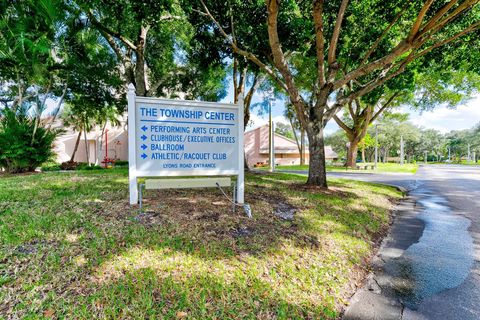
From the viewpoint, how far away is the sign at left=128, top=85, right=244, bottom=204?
162 inches

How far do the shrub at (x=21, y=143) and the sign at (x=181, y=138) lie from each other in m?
8.58

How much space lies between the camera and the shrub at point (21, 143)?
9.52 m

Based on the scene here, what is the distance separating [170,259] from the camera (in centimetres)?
292

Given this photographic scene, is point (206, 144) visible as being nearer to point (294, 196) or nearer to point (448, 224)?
point (294, 196)

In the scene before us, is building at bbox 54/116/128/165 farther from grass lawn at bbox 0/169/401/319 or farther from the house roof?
grass lawn at bbox 0/169/401/319

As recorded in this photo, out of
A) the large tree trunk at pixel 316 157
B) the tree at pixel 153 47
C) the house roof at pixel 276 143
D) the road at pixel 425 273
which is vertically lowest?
the road at pixel 425 273

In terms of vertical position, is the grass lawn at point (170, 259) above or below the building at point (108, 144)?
below

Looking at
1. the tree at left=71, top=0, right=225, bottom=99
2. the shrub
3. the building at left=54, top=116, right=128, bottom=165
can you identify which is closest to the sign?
the tree at left=71, top=0, right=225, bottom=99

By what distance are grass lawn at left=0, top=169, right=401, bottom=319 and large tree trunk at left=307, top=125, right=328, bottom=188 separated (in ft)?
9.32

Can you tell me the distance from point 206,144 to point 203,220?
4.34 feet

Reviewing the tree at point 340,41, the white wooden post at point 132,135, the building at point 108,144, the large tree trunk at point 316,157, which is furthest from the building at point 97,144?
the white wooden post at point 132,135

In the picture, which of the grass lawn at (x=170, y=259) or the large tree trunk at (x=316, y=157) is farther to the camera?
the large tree trunk at (x=316, y=157)

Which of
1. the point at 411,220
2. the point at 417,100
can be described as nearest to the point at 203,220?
the point at 411,220

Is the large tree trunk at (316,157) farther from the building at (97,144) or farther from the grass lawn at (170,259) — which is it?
the building at (97,144)
